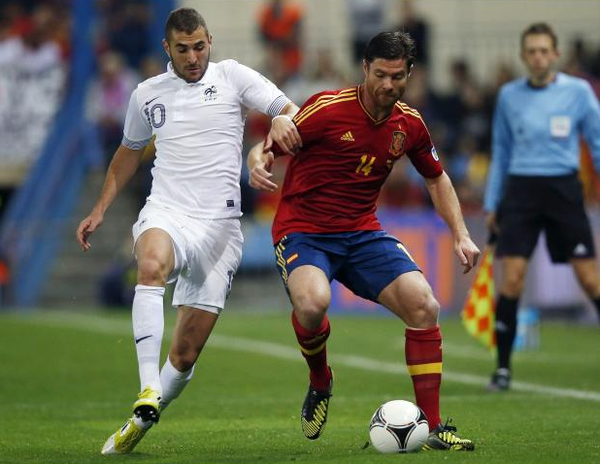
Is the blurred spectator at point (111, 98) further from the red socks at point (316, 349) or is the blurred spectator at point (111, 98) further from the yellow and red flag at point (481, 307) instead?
the red socks at point (316, 349)

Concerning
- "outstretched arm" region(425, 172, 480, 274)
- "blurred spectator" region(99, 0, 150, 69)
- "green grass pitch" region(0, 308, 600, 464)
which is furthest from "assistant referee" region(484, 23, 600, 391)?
"blurred spectator" region(99, 0, 150, 69)

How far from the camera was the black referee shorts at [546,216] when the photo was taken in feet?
36.4

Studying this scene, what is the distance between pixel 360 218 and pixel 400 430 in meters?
1.32

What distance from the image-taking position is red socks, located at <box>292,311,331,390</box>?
8.02 m

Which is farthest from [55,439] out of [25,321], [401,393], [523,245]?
[25,321]

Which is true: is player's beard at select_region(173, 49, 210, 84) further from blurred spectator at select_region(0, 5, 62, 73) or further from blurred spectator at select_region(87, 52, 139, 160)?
blurred spectator at select_region(0, 5, 62, 73)

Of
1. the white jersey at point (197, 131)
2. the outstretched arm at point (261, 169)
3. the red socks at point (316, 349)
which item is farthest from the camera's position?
the white jersey at point (197, 131)

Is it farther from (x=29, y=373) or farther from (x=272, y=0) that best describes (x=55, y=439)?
(x=272, y=0)

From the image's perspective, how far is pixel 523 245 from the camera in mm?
11062

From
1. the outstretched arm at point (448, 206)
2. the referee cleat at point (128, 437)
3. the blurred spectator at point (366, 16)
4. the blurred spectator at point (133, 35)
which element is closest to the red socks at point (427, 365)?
the outstretched arm at point (448, 206)

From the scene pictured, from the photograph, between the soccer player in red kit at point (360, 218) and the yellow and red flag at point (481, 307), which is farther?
the yellow and red flag at point (481, 307)

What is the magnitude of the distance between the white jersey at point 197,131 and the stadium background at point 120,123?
35.1 ft

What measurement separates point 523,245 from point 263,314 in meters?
9.07

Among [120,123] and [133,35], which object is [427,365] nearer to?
[120,123]
